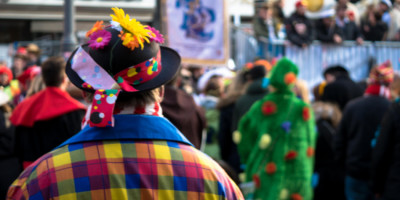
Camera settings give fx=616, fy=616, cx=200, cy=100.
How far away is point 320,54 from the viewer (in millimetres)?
12688

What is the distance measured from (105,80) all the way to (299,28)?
10216 mm

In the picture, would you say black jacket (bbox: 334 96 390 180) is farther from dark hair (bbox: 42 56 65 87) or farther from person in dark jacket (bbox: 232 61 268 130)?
dark hair (bbox: 42 56 65 87)

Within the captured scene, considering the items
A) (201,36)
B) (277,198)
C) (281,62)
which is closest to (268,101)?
(281,62)

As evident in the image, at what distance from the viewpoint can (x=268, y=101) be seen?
6602 millimetres

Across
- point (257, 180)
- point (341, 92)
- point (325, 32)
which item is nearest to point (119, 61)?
point (257, 180)

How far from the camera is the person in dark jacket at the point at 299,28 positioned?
12.2 metres

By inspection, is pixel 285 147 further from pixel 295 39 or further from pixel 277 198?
pixel 295 39

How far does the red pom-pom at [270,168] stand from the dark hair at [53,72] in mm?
2601

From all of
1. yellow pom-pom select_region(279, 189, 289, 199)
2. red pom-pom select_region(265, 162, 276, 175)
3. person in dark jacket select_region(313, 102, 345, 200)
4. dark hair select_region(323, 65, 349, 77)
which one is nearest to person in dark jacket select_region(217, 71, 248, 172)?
red pom-pom select_region(265, 162, 276, 175)

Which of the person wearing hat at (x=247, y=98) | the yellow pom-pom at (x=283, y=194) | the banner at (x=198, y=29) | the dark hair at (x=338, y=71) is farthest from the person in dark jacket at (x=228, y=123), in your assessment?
the dark hair at (x=338, y=71)

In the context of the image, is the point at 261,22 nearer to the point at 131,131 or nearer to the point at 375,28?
the point at 375,28

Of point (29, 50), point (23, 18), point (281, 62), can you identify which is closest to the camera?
point (281, 62)

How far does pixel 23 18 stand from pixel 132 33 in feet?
79.9

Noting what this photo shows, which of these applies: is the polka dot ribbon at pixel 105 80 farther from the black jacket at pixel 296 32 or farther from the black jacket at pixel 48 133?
the black jacket at pixel 296 32
